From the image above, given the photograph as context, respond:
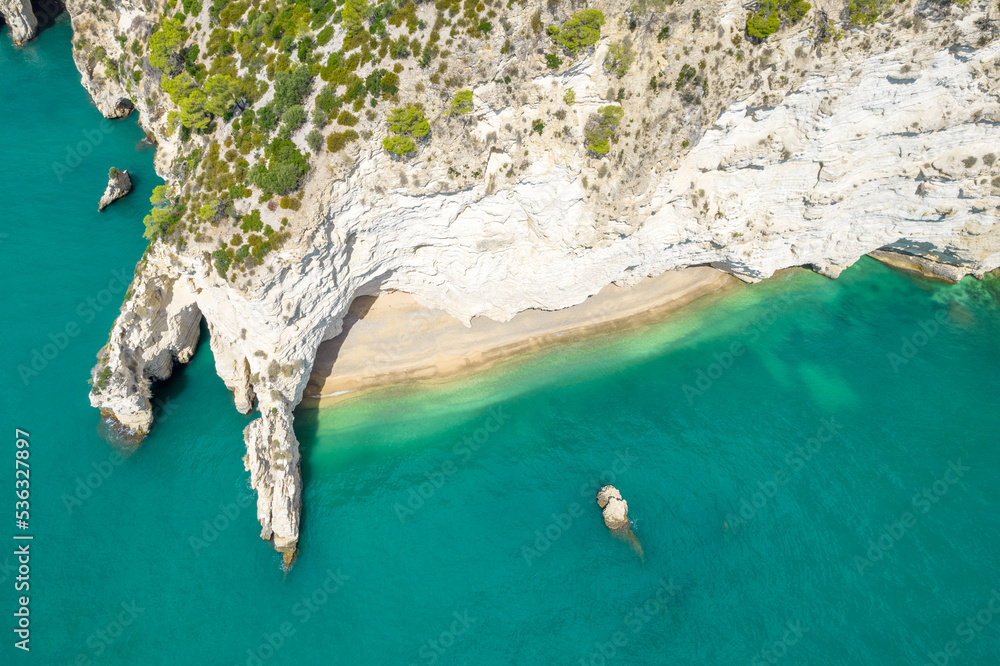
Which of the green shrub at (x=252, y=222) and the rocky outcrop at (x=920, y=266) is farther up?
the green shrub at (x=252, y=222)

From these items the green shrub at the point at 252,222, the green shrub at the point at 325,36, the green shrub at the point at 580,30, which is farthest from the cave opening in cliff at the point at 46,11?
the green shrub at the point at 580,30

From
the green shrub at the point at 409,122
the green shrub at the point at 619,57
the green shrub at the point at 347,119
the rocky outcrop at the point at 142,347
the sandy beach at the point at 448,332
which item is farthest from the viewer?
the sandy beach at the point at 448,332

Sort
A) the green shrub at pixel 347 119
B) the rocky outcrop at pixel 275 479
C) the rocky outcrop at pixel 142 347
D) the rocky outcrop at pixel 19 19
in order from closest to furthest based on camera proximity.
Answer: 1. the green shrub at pixel 347 119
2. the rocky outcrop at pixel 275 479
3. the rocky outcrop at pixel 142 347
4. the rocky outcrop at pixel 19 19

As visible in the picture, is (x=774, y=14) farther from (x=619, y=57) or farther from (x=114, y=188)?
(x=114, y=188)

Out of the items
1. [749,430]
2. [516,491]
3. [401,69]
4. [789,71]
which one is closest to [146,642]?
[516,491]

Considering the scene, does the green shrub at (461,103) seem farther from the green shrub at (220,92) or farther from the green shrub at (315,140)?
the green shrub at (220,92)

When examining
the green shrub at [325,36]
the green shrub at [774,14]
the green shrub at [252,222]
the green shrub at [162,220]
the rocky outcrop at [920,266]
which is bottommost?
the rocky outcrop at [920,266]

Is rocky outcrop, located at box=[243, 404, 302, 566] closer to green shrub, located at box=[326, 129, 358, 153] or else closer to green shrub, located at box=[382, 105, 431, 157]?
green shrub, located at box=[326, 129, 358, 153]
